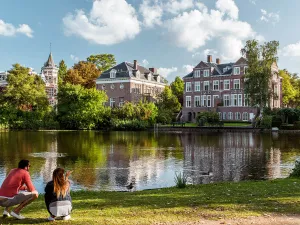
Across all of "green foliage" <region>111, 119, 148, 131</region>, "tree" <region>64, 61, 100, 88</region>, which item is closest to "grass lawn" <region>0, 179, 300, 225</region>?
"green foliage" <region>111, 119, 148, 131</region>

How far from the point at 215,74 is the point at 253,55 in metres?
18.4

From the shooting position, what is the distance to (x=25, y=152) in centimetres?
2722

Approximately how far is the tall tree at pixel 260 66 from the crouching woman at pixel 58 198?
51.1m

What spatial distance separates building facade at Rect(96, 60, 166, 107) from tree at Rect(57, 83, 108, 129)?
10.8 m

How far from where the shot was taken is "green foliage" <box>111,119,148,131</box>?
6200cm

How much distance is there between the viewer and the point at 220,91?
7238 cm

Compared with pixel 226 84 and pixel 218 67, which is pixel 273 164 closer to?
pixel 226 84

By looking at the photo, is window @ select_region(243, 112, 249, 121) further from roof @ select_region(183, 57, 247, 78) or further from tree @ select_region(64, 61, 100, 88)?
tree @ select_region(64, 61, 100, 88)

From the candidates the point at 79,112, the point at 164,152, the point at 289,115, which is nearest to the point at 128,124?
the point at 79,112

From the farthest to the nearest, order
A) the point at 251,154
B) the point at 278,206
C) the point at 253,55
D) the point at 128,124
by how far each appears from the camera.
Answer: the point at 128,124 < the point at 253,55 < the point at 251,154 < the point at 278,206

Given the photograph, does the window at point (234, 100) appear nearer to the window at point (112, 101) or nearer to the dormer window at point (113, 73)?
the window at point (112, 101)

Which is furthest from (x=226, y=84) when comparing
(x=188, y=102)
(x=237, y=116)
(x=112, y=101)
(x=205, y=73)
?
(x=112, y=101)

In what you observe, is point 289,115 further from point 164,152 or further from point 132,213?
point 132,213

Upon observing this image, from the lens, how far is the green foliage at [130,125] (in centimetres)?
6200
